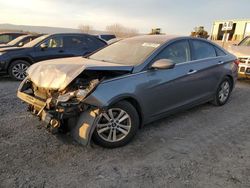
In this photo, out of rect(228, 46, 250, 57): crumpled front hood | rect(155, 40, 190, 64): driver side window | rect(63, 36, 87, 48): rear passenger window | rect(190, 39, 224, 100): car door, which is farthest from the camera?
rect(63, 36, 87, 48): rear passenger window

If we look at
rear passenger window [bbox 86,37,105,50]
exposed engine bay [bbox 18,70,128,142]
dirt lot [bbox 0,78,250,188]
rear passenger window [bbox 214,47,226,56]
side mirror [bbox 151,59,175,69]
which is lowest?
dirt lot [bbox 0,78,250,188]

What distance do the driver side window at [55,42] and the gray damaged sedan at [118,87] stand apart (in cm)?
444

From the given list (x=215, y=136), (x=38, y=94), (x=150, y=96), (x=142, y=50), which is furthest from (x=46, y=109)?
(x=215, y=136)

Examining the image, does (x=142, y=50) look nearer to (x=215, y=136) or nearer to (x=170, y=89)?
(x=170, y=89)

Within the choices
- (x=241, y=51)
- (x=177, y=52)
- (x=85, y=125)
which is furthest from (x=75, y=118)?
(x=241, y=51)

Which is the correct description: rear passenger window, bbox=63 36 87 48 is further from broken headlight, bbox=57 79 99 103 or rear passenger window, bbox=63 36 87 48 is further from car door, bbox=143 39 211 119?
broken headlight, bbox=57 79 99 103

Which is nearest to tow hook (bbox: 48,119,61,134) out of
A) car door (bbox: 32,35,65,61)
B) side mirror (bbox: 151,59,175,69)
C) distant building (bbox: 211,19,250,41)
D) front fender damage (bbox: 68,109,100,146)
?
front fender damage (bbox: 68,109,100,146)

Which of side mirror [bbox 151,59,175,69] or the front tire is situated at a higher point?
side mirror [bbox 151,59,175,69]

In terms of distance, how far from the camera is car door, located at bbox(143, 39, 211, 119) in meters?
4.25

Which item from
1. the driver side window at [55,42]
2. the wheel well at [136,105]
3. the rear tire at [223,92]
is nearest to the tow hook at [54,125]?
the wheel well at [136,105]

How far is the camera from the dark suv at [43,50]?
27.9ft

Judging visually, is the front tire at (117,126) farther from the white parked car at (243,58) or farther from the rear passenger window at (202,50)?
the white parked car at (243,58)

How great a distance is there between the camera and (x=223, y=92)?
6152mm

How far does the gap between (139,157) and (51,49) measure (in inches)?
255
